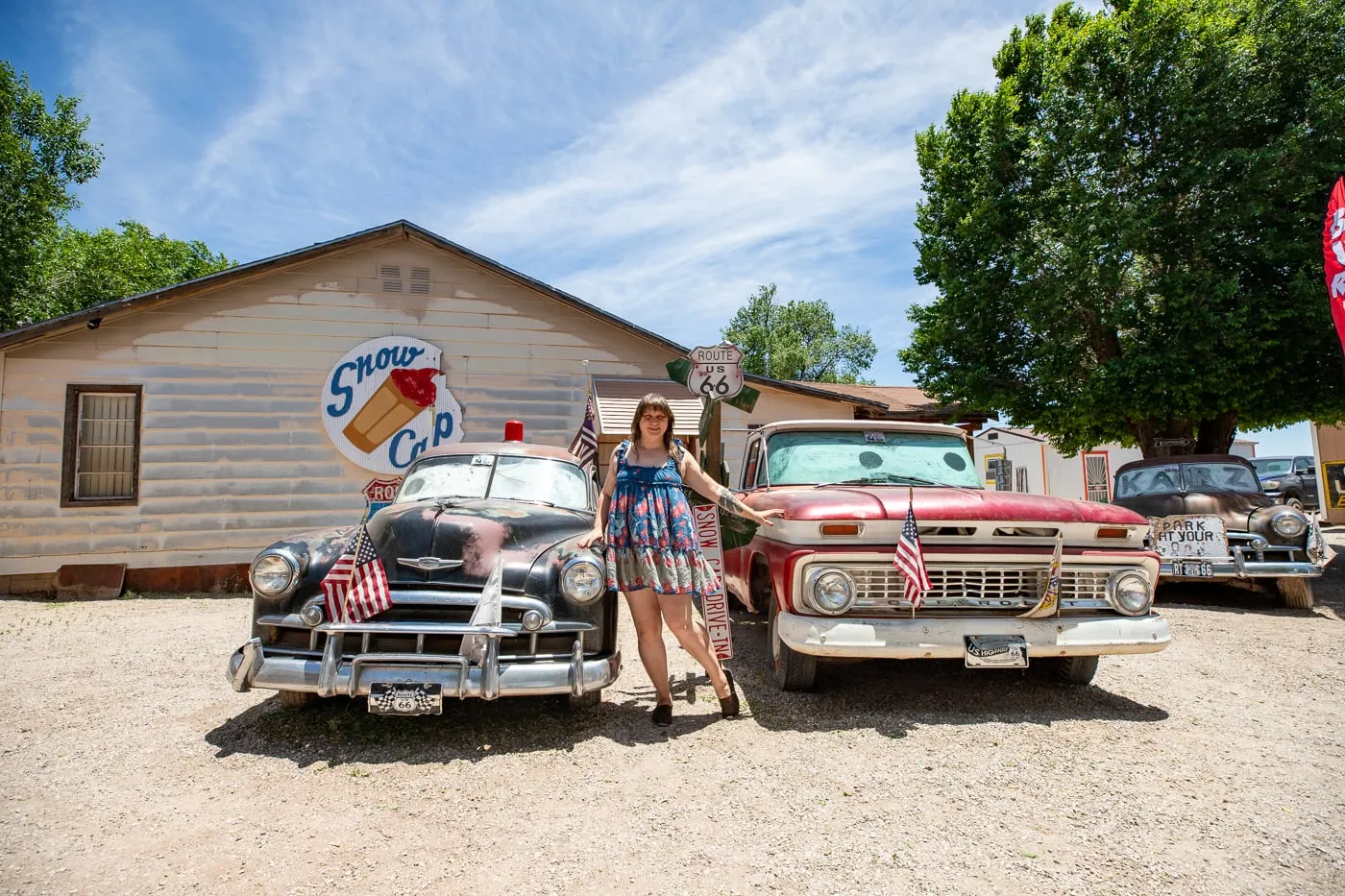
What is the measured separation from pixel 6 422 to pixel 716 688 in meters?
9.64

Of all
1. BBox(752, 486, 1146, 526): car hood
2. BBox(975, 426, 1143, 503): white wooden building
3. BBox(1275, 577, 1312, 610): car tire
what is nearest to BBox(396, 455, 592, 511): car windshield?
BBox(752, 486, 1146, 526): car hood

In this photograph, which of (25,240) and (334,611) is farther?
(25,240)

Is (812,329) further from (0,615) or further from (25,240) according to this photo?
(0,615)

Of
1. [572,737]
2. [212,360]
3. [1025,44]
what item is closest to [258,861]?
[572,737]

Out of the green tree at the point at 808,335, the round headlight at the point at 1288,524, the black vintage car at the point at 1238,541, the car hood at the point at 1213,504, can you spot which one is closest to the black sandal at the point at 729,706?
the black vintage car at the point at 1238,541

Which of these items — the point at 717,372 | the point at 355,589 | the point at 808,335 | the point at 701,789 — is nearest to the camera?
the point at 701,789

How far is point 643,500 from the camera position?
392cm

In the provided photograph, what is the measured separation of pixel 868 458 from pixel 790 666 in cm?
176

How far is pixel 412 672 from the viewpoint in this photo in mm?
3467

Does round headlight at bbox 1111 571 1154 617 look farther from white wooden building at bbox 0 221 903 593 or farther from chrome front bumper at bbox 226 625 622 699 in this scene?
white wooden building at bbox 0 221 903 593

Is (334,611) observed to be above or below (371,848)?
above

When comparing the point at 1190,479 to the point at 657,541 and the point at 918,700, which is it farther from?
the point at 657,541

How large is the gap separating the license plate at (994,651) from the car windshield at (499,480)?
2.71 metres

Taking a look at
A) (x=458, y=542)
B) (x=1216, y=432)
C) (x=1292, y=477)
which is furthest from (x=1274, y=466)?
(x=458, y=542)
